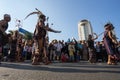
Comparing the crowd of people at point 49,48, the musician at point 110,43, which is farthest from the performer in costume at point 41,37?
the musician at point 110,43

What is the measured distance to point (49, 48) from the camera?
19.2 meters

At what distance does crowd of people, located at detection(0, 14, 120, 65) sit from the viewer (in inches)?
408

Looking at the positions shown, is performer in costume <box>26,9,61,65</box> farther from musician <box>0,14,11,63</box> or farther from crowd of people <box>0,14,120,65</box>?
musician <box>0,14,11,63</box>

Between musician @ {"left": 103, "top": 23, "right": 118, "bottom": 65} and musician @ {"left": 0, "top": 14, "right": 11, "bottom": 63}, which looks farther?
musician @ {"left": 103, "top": 23, "right": 118, "bottom": 65}

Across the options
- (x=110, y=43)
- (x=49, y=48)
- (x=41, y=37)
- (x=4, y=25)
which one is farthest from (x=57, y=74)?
(x=49, y=48)

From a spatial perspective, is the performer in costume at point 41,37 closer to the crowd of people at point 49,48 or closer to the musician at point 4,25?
the crowd of people at point 49,48

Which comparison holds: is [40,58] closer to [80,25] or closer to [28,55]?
[28,55]

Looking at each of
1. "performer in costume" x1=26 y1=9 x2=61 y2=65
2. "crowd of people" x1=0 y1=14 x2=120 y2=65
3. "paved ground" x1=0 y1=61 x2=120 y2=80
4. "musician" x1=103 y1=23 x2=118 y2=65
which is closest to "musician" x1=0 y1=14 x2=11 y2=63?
"crowd of people" x1=0 y1=14 x2=120 y2=65

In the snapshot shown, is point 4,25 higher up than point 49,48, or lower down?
higher up

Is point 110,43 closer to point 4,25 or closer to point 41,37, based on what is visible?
point 41,37

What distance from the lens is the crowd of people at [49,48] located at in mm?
10367

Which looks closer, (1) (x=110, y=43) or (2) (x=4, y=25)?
(2) (x=4, y=25)

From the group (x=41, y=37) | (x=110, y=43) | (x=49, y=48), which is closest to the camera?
(x=41, y=37)

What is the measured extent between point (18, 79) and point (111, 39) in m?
7.05
